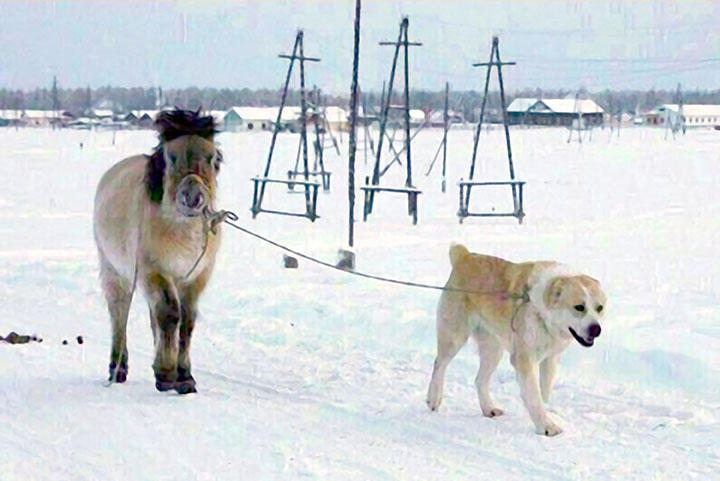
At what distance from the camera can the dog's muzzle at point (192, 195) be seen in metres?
7.12

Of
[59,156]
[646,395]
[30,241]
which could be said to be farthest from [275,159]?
[646,395]

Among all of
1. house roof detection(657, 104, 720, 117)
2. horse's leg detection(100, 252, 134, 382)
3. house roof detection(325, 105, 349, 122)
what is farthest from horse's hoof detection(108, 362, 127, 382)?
house roof detection(657, 104, 720, 117)

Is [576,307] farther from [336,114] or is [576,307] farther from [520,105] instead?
[520,105]

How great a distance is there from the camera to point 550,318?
20.7 ft

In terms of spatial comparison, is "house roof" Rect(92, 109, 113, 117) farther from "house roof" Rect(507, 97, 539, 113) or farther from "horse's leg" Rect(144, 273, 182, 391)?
"horse's leg" Rect(144, 273, 182, 391)

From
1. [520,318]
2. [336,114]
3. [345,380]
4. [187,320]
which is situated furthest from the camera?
[336,114]

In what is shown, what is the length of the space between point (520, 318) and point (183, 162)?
2707 mm

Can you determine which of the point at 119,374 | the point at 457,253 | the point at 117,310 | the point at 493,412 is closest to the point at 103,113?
the point at 117,310

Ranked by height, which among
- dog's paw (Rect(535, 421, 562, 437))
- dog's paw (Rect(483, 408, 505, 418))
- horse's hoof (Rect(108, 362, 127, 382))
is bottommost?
horse's hoof (Rect(108, 362, 127, 382))

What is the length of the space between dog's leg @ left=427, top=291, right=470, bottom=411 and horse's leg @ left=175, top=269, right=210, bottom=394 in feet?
5.97

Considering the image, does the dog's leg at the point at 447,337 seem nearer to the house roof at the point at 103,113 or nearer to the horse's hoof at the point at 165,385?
the horse's hoof at the point at 165,385

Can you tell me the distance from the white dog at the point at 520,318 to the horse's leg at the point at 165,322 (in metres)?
1.96

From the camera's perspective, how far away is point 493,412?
6.80 metres

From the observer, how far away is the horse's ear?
748 centimetres
